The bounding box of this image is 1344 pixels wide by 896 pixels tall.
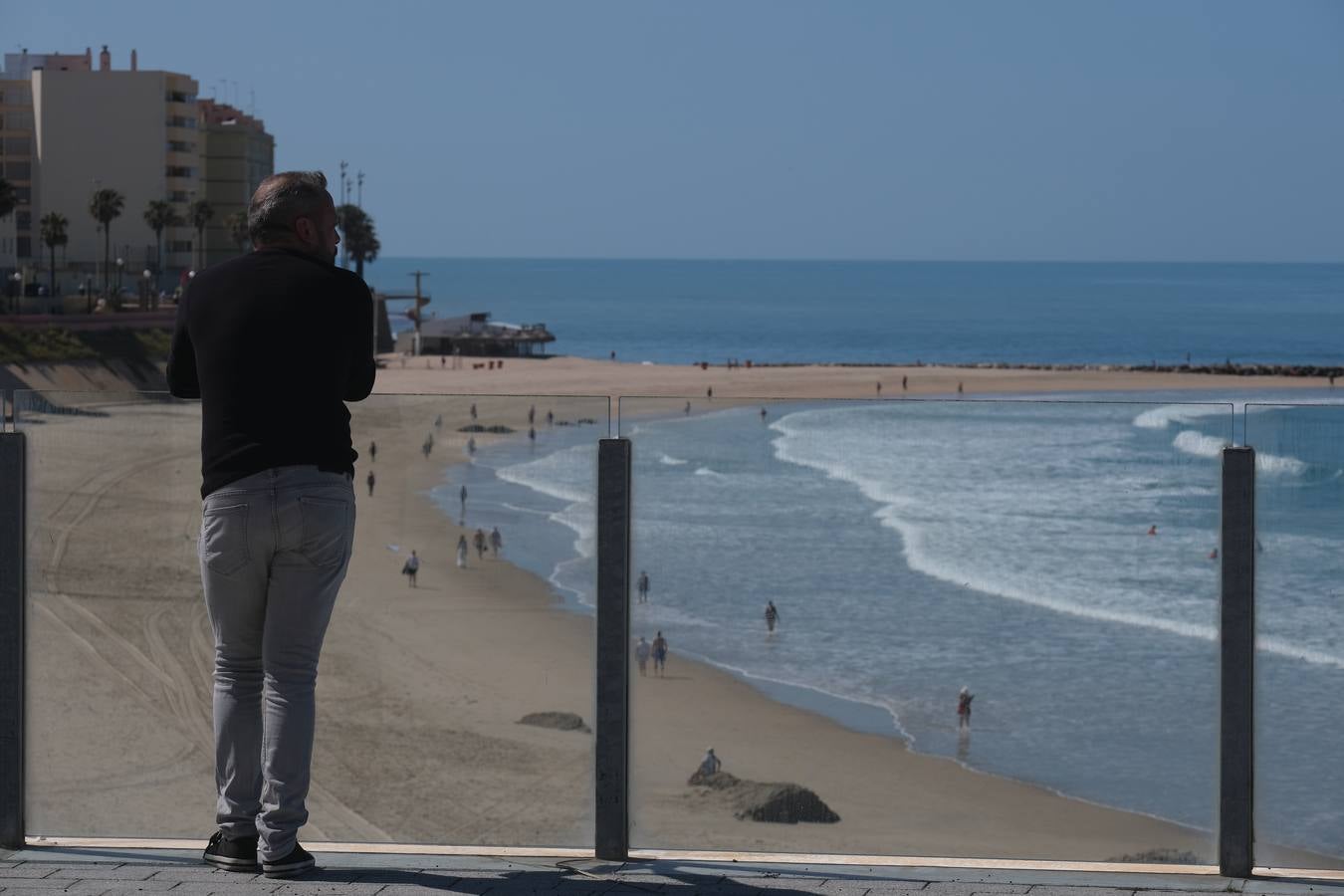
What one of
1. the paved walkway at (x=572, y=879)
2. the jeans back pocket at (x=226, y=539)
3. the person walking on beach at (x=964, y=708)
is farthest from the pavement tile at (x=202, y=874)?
the person walking on beach at (x=964, y=708)

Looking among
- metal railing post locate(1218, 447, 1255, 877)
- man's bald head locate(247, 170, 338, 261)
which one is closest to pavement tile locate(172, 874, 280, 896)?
man's bald head locate(247, 170, 338, 261)

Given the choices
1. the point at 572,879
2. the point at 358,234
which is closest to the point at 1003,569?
the point at 572,879

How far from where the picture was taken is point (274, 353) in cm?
397

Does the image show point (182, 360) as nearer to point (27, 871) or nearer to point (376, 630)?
point (376, 630)

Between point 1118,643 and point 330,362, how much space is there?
1.97 m

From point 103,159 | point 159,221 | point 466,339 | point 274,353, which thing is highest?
point 103,159

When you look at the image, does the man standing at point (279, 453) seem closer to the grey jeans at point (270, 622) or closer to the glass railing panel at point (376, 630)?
the grey jeans at point (270, 622)

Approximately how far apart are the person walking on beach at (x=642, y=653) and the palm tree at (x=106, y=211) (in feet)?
265

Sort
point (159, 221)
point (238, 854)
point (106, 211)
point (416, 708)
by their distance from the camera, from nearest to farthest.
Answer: point (238, 854), point (416, 708), point (106, 211), point (159, 221)

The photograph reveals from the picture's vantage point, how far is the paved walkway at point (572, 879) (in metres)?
4.06

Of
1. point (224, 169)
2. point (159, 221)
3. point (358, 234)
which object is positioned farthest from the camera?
point (358, 234)

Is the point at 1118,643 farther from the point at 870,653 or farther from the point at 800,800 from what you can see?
the point at 800,800

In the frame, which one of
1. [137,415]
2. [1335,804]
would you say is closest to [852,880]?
[1335,804]

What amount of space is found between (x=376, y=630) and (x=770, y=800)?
3.47 feet
